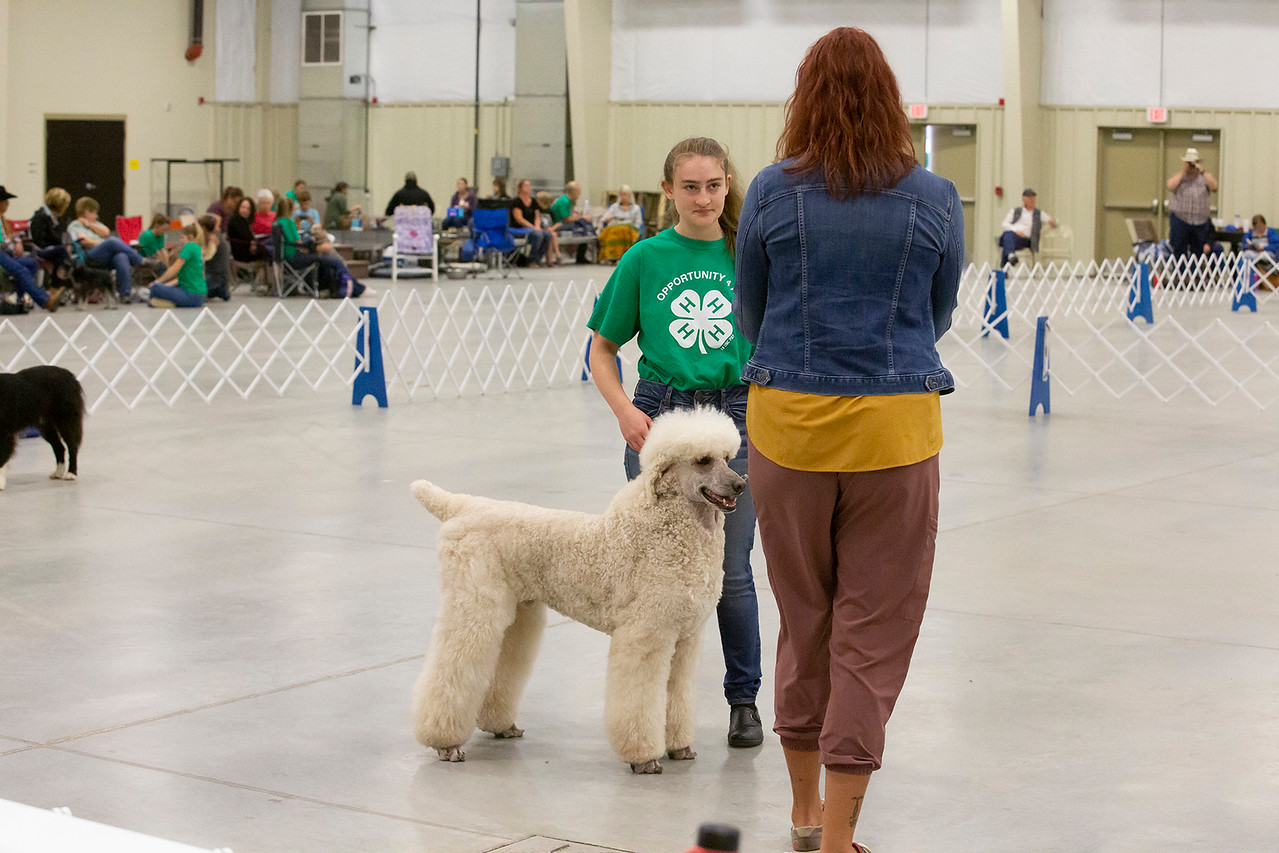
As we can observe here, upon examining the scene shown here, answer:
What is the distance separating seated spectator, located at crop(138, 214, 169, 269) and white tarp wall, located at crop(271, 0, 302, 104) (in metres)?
11.3

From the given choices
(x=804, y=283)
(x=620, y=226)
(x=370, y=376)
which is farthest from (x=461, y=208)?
(x=804, y=283)

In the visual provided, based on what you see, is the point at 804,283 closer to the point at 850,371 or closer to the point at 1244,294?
the point at 850,371

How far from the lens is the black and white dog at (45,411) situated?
24.0 ft

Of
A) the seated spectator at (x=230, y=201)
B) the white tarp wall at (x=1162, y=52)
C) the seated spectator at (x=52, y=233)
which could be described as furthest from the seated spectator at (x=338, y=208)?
the white tarp wall at (x=1162, y=52)

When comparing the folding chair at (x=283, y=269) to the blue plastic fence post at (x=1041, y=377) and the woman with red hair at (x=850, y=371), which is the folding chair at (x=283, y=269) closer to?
the blue plastic fence post at (x=1041, y=377)

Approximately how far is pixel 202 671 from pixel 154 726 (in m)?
0.52

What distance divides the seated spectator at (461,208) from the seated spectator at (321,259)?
20.0 ft

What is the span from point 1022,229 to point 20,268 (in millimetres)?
14646

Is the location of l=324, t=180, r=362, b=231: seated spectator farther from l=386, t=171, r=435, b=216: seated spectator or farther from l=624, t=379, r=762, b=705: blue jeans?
l=624, t=379, r=762, b=705: blue jeans

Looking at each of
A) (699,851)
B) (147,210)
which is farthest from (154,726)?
(147,210)

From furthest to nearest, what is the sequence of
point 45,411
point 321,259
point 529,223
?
point 529,223
point 321,259
point 45,411

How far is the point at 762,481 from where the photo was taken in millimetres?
2766

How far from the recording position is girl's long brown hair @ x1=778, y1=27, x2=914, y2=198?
2.64m

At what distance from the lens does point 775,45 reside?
27.3 metres
